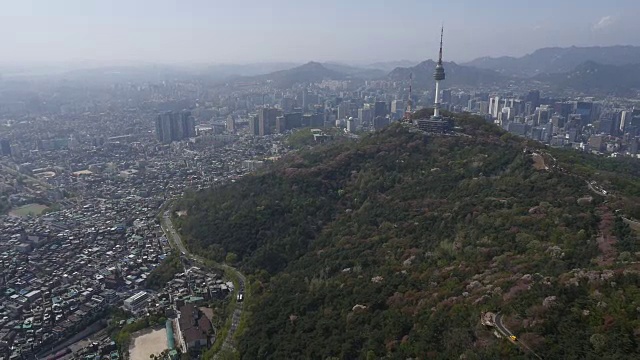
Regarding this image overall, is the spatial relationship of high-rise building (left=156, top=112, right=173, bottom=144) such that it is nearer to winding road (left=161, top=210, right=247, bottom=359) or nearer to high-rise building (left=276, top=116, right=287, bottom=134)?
high-rise building (left=276, top=116, right=287, bottom=134)

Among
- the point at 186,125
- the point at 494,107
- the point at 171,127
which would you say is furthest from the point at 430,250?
the point at 494,107

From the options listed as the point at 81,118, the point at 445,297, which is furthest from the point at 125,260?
the point at 81,118

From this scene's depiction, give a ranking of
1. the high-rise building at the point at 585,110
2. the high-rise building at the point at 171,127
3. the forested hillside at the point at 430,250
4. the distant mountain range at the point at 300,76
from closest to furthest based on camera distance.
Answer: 1. the forested hillside at the point at 430,250
2. the high-rise building at the point at 171,127
3. the high-rise building at the point at 585,110
4. the distant mountain range at the point at 300,76

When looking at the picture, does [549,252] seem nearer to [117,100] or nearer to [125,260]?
[125,260]

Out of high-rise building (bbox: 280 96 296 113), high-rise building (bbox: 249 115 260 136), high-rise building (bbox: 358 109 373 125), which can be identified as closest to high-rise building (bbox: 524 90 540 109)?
high-rise building (bbox: 358 109 373 125)

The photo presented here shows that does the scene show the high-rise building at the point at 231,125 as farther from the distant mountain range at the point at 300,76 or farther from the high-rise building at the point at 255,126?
the distant mountain range at the point at 300,76

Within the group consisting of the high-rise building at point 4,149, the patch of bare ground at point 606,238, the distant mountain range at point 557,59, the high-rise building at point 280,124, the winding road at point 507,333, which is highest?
the distant mountain range at point 557,59

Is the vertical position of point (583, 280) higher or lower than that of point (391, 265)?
higher

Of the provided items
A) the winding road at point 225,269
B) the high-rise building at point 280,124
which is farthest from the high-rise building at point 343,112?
the winding road at point 225,269
